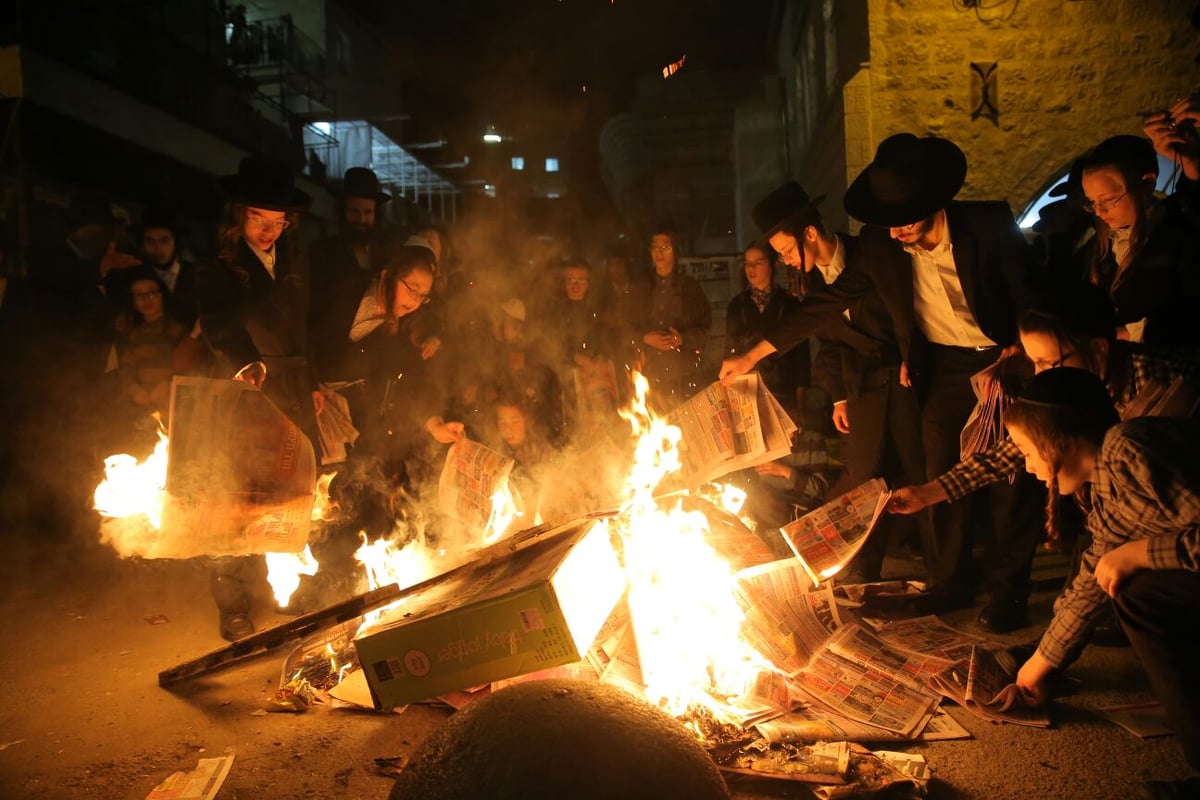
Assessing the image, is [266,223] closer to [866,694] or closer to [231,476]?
[231,476]

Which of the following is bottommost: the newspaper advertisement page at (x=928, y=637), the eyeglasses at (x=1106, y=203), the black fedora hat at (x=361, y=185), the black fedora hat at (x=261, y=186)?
the newspaper advertisement page at (x=928, y=637)

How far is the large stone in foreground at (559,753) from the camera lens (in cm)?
184

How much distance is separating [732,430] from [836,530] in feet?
3.26

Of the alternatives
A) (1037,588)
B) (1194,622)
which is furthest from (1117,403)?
(1037,588)

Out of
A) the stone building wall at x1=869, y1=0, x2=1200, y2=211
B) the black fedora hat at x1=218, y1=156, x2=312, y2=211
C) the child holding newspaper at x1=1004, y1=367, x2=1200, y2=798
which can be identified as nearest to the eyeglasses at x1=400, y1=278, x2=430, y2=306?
the black fedora hat at x1=218, y1=156, x2=312, y2=211

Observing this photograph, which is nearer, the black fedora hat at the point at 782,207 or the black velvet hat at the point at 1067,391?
the black velvet hat at the point at 1067,391

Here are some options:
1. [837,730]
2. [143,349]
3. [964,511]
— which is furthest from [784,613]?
[143,349]

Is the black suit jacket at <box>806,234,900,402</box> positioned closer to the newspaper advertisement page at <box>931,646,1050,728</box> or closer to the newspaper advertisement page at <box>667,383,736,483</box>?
the newspaper advertisement page at <box>667,383,736,483</box>

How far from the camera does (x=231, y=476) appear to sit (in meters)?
3.94

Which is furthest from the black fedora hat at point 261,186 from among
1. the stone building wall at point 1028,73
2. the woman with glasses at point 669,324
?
→ the stone building wall at point 1028,73

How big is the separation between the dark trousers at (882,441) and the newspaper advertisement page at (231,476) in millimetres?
3248

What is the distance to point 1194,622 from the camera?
2490 mm

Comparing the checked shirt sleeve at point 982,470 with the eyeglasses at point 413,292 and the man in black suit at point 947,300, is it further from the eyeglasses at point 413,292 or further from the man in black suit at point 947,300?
the eyeglasses at point 413,292

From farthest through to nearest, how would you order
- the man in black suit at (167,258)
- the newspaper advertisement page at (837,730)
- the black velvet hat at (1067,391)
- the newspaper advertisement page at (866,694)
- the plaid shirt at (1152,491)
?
the man in black suit at (167,258), the newspaper advertisement page at (866,694), the newspaper advertisement page at (837,730), the black velvet hat at (1067,391), the plaid shirt at (1152,491)
